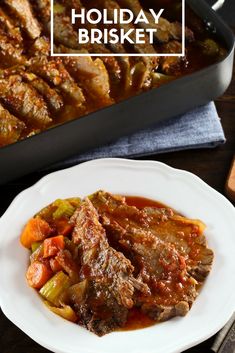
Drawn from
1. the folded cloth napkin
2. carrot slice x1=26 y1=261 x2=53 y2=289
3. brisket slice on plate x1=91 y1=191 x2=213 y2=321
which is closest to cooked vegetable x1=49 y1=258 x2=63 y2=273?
carrot slice x1=26 y1=261 x2=53 y2=289

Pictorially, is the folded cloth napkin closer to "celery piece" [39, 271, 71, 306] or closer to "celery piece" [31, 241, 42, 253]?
"celery piece" [31, 241, 42, 253]

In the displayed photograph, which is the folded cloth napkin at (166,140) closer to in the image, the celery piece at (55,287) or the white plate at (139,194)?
the white plate at (139,194)

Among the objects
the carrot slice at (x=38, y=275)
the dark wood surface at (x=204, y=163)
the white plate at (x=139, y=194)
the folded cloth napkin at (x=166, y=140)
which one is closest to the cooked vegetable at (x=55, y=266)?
the carrot slice at (x=38, y=275)

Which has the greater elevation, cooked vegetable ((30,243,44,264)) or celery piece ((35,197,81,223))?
celery piece ((35,197,81,223))

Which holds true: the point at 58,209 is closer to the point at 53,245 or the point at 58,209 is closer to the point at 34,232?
the point at 34,232

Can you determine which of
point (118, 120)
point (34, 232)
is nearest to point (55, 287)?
point (34, 232)
